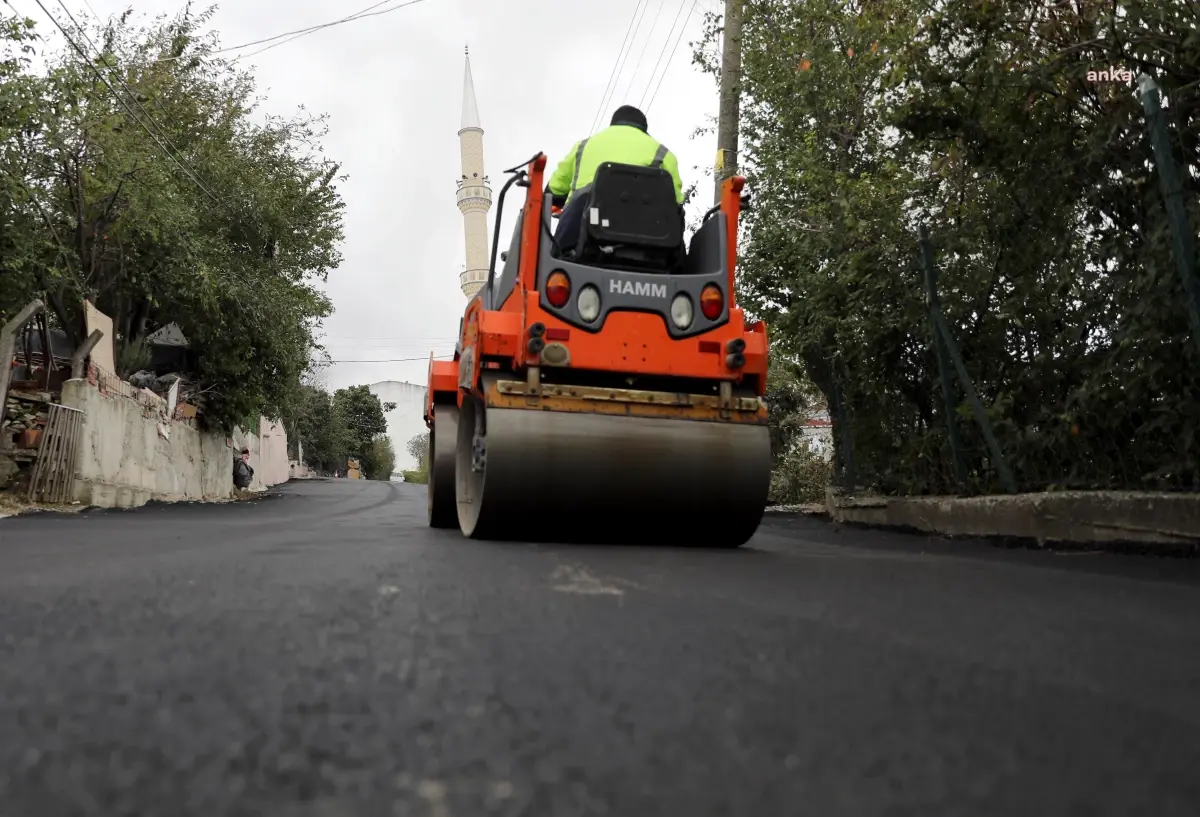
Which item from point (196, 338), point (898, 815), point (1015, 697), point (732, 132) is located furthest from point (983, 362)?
point (196, 338)

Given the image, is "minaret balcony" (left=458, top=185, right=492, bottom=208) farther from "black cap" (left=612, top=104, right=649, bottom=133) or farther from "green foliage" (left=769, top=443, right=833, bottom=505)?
"black cap" (left=612, top=104, right=649, bottom=133)

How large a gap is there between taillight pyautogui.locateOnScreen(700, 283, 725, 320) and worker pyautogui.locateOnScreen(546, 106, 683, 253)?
0.64m

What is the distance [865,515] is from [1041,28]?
444 cm

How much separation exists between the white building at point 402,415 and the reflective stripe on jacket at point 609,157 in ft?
293

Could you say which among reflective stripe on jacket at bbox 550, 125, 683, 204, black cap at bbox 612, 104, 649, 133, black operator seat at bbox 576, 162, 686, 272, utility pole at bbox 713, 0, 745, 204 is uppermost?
utility pole at bbox 713, 0, 745, 204

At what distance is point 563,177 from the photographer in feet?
21.3

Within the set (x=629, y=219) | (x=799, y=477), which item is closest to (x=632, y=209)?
(x=629, y=219)

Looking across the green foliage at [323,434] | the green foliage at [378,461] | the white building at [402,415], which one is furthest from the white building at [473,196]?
the white building at [402,415]

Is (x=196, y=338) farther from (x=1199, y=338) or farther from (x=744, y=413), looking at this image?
(x=1199, y=338)

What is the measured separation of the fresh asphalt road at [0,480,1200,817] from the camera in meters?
1.34

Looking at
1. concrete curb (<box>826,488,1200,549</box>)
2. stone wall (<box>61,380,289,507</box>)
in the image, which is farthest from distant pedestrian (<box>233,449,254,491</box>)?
concrete curb (<box>826,488,1200,549</box>)

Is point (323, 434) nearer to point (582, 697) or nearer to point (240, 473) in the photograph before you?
point (240, 473)

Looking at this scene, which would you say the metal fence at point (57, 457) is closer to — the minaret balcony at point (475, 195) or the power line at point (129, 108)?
the power line at point (129, 108)

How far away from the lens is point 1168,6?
17.0 ft
